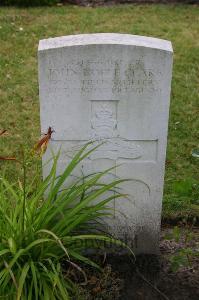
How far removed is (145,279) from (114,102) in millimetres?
1138

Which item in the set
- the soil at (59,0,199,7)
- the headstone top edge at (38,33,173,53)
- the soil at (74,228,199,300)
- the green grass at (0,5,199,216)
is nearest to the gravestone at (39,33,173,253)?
the headstone top edge at (38,33,173,53)

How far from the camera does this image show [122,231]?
3.59 metres

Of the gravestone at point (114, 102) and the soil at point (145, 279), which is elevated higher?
the gravestone at point (114, 102)

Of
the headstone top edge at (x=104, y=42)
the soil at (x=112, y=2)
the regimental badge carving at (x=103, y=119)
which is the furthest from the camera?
the soil at (x=112, y=2)

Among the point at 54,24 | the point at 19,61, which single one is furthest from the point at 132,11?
the point at 19,61

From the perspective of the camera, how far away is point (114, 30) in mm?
7777

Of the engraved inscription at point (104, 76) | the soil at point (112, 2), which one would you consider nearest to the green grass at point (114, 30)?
the soil at point (112, 2)

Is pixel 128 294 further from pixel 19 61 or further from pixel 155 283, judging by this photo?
pixel 19 61

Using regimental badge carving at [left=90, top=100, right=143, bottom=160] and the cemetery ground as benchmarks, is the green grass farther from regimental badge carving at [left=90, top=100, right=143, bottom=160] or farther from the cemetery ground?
regimental badge carving at [left=90, top=100, right=143, bottom=160]

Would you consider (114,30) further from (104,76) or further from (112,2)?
(104,76)

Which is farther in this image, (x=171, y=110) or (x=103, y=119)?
(x=171, y=110)

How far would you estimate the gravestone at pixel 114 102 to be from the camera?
3.08 meters

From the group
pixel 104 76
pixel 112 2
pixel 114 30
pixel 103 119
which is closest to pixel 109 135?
pixel 103 119

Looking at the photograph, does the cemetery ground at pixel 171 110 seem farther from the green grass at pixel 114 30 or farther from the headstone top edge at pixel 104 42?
the headstone top edge at pixel 104 42
